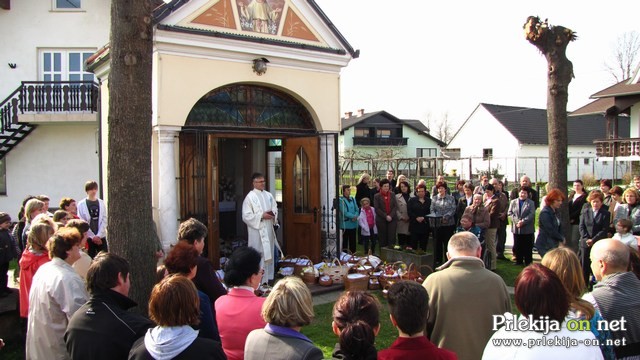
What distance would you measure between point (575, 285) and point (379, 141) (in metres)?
52.9

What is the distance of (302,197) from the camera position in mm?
10383

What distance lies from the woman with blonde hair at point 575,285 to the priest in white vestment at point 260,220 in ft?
19.4

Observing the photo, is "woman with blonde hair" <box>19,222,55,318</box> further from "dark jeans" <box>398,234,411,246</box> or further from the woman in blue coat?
"dark jeans" <box>398,234,411,246</box>

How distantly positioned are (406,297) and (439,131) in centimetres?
8648

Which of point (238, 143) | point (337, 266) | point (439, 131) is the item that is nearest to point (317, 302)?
point (337, 266)

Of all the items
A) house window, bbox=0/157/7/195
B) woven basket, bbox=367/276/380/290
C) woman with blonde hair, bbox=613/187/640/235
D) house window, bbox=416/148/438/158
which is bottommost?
woven basket, bbox=367/276/380/290

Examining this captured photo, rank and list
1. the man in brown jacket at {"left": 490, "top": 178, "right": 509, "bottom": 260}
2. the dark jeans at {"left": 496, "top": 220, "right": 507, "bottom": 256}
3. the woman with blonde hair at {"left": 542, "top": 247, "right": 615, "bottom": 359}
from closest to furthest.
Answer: the woman with blonde hair at {"left": 542, "top": 247, "right": 615, "bottom": 359}, the man in brown jacket at {"left": 490, "top": 178, "right": 509, "bottom": 260}, the dark jeans at {"left": 496, "top": 220, "right": 507, "bottom": 256}

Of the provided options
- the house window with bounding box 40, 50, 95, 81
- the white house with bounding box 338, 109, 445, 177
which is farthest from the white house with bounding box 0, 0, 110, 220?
the white house with bounding box 338, 109, 445, 177

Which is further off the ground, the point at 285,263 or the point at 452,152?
the point at 452,152

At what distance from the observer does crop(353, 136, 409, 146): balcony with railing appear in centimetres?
5472

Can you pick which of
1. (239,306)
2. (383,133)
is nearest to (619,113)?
(239,306)

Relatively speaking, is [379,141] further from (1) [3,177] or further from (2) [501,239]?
(2) [501,239]

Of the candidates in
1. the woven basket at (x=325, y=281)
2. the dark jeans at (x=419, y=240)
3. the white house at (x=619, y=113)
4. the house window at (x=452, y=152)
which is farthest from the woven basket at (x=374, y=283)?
the house window at (x=452, y=152)

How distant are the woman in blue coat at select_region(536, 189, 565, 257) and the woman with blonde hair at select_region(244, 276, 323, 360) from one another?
269 inches
